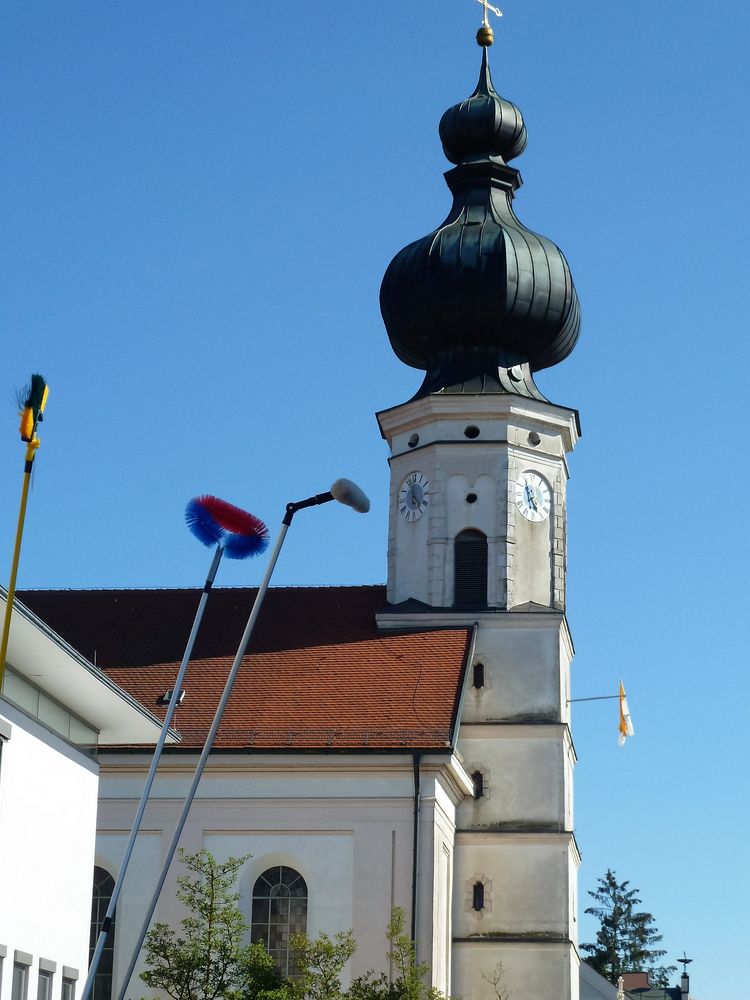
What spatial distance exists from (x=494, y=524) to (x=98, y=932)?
35.2ft

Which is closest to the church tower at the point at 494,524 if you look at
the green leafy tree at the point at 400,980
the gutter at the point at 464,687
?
the gutter at the point at 464,687

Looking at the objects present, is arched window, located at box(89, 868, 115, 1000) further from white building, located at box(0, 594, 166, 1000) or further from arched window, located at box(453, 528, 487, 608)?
white building, located at box(0, 594, 166, 1000)

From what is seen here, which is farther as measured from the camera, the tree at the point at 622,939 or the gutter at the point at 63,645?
the tree at the point at 622,939

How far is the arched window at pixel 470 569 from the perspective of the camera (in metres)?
36.8

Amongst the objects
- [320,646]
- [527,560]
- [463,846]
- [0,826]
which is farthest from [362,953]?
[0,826]

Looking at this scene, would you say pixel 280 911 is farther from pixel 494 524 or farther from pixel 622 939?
pixel 622 939

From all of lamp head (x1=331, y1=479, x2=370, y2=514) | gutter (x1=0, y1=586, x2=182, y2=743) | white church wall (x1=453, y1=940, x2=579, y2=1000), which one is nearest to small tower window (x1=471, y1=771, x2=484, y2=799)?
white church wall (x1=453, y1=940, x2=579, y2=1000)

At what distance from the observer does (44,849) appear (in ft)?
71.2

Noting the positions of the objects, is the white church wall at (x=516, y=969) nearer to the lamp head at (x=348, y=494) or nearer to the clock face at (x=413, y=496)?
the clock face at (x=413, y=496)

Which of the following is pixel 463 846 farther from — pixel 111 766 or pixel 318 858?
pixel 111 766

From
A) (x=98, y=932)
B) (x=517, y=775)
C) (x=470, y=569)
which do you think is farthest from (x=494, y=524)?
(x=98, y=932)

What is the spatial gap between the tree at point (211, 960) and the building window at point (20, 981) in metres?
5.91

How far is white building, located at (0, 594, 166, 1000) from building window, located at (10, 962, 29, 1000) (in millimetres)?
11

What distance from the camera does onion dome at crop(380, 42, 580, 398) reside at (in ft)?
126
